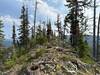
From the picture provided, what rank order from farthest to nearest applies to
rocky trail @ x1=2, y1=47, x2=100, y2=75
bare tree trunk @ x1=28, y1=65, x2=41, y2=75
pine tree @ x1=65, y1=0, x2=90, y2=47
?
pine tree @ x1=65, y1=0, x2=90, y2=47 < rocky trail @ x1=2, y1=47, x2=100, y2=75 < bare tree trunk @ x1=28, y1=65, x2=41, y2=75

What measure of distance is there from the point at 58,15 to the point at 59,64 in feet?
212

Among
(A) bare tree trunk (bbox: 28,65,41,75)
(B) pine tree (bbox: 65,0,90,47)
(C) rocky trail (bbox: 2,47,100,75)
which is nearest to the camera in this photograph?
(A) bare tree trunk (bbox: 28,65,41,75)

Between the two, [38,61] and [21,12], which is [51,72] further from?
[21,12]

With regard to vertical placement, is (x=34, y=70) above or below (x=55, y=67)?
below

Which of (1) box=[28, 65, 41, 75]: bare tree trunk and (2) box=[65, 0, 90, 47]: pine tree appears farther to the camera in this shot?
(2) box=[65, 0, 90, 47]: pine tree

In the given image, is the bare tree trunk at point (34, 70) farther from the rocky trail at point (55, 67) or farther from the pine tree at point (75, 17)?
the pine tree at point (75, 17)

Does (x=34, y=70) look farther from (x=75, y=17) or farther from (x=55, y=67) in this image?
(x=75, y=17)

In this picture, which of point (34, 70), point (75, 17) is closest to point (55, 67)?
point (34, 70)

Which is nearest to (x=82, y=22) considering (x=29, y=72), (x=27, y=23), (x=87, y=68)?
(x=27, y=23)

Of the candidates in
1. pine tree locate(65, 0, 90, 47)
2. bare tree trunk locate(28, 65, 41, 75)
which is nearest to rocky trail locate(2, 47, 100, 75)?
bare tree trunk locate(28, 65, 41, 75)

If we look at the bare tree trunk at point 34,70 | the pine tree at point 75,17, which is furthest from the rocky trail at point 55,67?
the pine tree at point 75,17

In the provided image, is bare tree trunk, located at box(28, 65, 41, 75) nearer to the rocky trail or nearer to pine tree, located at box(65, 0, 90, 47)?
the rocky trail

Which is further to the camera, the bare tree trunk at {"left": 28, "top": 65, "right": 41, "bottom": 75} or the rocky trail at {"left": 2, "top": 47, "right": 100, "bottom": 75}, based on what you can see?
the rocky trail at {"left": 2, "top": 47, "right": 100, "bottom": 75}

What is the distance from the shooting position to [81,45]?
3491 cm
